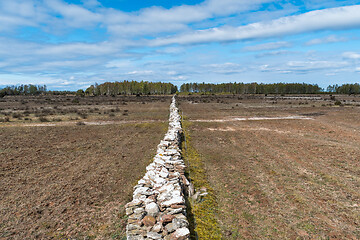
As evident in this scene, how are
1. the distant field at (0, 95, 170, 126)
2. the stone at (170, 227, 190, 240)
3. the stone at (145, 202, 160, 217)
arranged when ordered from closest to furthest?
the stone at (170, 227, 190, 240), the stone at (145, 202, 160, 217), the distant field at (0, 95, 170, 126)

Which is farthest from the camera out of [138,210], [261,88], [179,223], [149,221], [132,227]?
[261,88]

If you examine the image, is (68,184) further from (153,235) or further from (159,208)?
(153,235)

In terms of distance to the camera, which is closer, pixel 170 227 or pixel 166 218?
pixel 170 227

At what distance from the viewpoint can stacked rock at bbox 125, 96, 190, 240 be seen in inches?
178

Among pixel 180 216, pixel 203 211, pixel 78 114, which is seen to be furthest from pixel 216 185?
pixel 78 114

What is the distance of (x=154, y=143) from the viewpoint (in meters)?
13.4

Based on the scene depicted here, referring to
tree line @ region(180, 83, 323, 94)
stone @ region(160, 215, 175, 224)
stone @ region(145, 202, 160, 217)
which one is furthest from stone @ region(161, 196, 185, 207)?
tree line @ region(180, 83, 323, 94)

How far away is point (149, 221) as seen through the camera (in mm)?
4887

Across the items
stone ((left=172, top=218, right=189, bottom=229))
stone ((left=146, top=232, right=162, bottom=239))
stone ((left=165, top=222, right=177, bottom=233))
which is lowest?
stone ((left=146, top=232, right=162, bottom=239))

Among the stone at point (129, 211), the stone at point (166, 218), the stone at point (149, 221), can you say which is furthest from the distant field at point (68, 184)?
the stone at point (166, 218)

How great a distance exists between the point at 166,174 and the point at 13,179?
5704mm

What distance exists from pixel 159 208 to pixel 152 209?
22 cm

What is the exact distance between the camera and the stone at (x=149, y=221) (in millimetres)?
4832

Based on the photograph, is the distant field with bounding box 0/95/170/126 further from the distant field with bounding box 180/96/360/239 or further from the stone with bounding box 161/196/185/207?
the stone with bounding box 161/196/185/207
